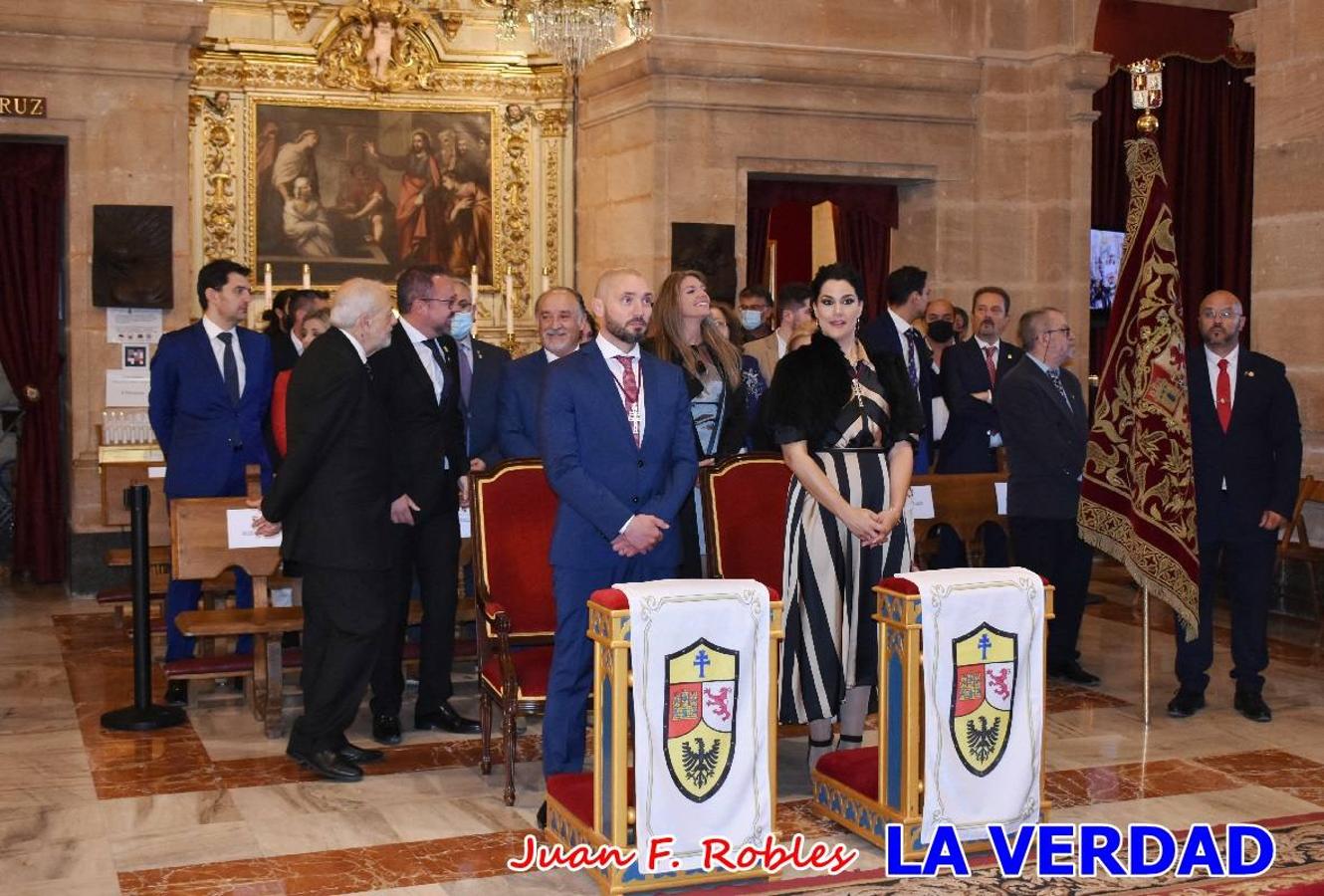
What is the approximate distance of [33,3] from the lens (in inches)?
368

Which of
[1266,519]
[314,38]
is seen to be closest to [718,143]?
[314,38]

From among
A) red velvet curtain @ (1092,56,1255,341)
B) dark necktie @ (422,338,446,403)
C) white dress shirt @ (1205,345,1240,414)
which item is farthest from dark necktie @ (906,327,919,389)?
red velvet curtain @ (1092,56,1255,341)

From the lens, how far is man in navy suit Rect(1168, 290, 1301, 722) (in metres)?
6.53

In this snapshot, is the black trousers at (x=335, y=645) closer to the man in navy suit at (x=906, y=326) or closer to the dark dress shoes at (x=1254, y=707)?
the man in navy suit at (x=906, y=326)

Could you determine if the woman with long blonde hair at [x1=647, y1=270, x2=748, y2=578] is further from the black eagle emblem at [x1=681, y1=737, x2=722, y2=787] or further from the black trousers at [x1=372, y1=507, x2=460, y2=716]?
the black eagle emblem at [x1=681, y1=737, x2=722, y2=787]

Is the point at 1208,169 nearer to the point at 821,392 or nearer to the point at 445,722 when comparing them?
the point at 821,392

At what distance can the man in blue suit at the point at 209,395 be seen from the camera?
703cm

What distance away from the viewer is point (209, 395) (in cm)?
706

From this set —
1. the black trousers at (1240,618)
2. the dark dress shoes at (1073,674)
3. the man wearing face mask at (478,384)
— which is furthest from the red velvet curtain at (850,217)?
the black trousers at (1240,618)

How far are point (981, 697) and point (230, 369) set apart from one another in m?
3.91

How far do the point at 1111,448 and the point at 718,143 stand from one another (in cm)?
486

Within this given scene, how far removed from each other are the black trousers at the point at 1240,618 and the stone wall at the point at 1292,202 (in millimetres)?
2146

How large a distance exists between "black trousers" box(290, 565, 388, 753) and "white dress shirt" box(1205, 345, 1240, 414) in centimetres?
338

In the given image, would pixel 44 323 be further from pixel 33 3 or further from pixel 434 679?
pixel 434 679
